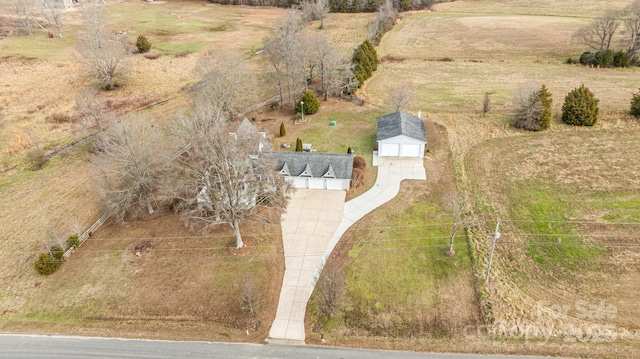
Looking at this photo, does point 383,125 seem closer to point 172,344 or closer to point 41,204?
point 172,344

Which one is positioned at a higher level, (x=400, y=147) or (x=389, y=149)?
(x=400, y=147)

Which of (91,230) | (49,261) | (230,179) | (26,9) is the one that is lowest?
(91,230)

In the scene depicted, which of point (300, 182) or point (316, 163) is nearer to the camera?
point (316, 163)

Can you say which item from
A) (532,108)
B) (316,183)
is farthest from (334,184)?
(532,108)

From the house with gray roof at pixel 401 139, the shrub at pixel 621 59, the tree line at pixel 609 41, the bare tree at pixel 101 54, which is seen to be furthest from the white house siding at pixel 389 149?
the shrub at pixel 621 59

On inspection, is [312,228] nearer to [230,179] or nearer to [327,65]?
[230,179]

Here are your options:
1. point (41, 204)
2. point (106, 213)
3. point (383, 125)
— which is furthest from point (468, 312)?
point (41, 204)

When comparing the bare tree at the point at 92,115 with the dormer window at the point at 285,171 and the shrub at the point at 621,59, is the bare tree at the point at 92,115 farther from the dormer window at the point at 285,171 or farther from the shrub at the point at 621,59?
the shrub at the point at 621,59
